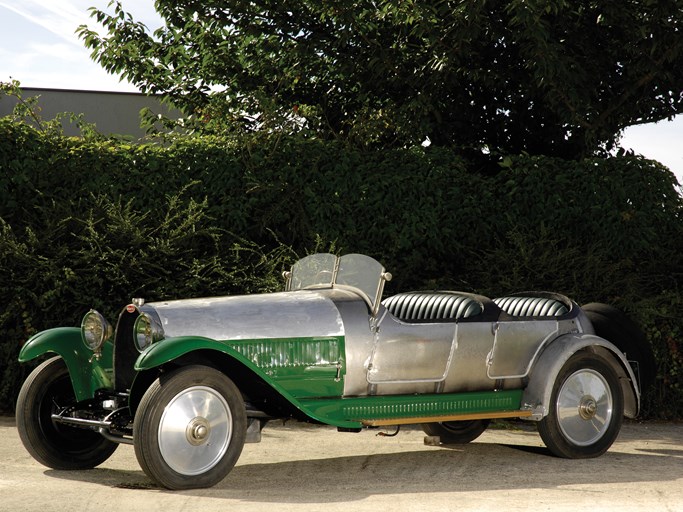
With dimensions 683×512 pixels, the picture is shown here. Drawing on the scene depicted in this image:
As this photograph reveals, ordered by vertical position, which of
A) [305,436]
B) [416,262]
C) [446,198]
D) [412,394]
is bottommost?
[305,436]

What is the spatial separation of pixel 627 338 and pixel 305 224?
14.1 feet

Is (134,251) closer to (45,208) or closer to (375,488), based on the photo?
(45,208)

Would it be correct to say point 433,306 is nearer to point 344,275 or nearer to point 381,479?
point 344,275

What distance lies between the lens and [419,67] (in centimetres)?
1279

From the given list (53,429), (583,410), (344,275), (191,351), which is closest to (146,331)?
(191,351)

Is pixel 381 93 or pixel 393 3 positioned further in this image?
pixel 381 93

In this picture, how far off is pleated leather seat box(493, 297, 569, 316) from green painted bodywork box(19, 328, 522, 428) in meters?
1.25

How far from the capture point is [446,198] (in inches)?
463

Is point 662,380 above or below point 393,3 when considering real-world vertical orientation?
below

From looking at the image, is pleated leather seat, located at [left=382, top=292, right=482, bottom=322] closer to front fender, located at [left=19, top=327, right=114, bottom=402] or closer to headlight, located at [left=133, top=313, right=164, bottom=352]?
headlight, located at [left=133, top=313, right=164, bottom=352]

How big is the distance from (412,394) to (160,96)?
8521mm

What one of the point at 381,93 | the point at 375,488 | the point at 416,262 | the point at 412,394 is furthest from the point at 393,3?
the point at 375,488

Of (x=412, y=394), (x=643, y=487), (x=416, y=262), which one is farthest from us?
(x=416, y=262)

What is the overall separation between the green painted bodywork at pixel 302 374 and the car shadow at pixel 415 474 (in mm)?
434
